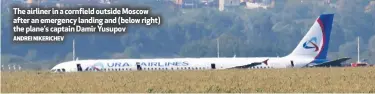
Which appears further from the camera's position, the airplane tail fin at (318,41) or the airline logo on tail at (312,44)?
the airline logo on tail at (312,44)

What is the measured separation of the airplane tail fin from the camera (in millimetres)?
88500

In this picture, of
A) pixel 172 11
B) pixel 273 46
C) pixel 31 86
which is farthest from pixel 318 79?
pixel 172 11

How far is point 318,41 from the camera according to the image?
8875 centimetres

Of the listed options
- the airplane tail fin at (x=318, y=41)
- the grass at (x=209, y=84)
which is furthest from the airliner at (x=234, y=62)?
the grass at (x=209, y=84)

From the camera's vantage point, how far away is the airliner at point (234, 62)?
84.5 metres

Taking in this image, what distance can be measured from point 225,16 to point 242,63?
9842 centimetres

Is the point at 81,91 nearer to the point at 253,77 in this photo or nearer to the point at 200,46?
the point at 253,77

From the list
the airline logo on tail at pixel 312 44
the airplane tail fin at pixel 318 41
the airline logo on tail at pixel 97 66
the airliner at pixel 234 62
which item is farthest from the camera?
the airline logo on tail at pixel 312 44

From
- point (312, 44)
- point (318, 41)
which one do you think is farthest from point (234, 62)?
point (318, 41)

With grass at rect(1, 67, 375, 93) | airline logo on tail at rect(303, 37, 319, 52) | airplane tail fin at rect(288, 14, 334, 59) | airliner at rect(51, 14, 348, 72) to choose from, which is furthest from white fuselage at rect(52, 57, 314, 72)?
grass at rect(1, 67, 375, 93)

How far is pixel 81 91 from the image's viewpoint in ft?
153

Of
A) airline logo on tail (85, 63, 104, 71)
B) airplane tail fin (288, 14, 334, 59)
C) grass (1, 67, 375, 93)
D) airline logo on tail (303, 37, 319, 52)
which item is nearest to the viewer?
grass (1, 67, 375, 93)

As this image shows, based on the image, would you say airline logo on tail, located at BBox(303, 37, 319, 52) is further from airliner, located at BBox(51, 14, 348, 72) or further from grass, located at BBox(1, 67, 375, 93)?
grass, located at BBox(1, 67, 375, 93)

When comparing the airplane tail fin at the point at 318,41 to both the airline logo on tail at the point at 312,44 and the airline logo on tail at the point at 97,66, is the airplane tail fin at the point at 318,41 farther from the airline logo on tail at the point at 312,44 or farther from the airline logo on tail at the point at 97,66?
the airline logo on tail at the point at 97,66
